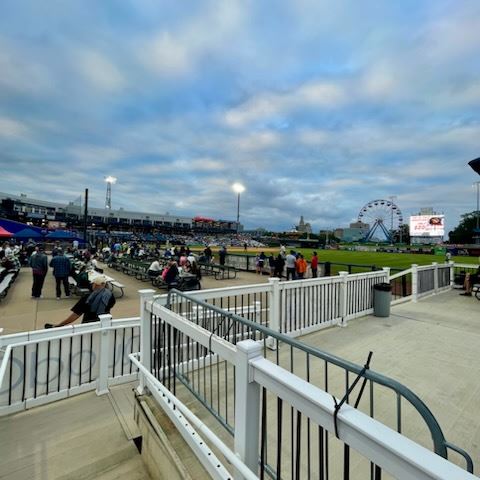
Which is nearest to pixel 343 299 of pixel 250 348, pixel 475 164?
pixel 475 164

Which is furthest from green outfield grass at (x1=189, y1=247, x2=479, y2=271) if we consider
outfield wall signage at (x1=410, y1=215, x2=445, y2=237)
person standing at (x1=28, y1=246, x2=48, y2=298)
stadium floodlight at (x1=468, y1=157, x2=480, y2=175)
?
stadium floodlight at (x1=468, y1=157, x2=480, y2=175)

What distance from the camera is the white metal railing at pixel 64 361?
421 cm

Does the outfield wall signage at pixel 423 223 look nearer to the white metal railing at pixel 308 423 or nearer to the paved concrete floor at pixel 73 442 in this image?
the paved concrete floor at pixel 73 442

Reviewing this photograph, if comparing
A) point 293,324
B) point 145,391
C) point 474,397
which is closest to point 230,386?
point 145,391

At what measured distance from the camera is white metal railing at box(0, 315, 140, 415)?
421 cm

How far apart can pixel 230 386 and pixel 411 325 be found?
16.9 ft

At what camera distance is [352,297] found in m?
7.24

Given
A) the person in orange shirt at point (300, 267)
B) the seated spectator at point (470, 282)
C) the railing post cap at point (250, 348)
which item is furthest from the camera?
the person in orange shirt at point (300, 267)

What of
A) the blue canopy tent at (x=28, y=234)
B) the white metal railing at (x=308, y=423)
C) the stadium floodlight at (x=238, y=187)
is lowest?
the white metal railing at (x=308, y=423)

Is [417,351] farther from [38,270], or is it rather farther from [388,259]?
[388,259]

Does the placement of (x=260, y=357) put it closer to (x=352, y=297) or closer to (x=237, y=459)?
(x=237, y=459)

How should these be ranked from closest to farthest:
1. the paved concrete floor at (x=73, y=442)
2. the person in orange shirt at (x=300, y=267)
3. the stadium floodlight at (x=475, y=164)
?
1. the paved concrete floor at (x=73, y=442)
2. the stadium floodlight at (x=475, y=164)
3. the person in orange shirt at (x=300, y=267)

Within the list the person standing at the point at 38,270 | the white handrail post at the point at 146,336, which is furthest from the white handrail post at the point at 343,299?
the person standing at the point at 38,270

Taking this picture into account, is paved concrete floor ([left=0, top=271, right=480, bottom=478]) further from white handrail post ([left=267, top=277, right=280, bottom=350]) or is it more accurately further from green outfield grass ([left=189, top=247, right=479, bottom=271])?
green outfield grass ([left=189, top=247, right=479, bottom=271])
